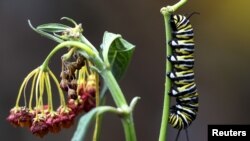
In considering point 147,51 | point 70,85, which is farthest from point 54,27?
point 147,51

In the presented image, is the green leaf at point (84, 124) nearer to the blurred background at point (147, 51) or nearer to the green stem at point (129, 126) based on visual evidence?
the green stem at point (129, 126)

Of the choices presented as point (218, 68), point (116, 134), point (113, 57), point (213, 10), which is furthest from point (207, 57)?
point (113, 57)

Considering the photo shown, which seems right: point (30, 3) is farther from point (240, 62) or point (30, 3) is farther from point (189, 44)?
point (189, 44)

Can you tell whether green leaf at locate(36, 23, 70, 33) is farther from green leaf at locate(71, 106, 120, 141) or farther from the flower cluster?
green leaf at locate(71, 106, 120, 141)

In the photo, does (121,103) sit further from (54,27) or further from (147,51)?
(147,51)

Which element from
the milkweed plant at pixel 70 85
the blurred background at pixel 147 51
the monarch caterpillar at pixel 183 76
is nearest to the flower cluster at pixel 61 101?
the milkweed plant at pixel 70 85

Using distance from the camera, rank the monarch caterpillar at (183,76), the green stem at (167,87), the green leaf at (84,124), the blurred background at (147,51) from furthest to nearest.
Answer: the blurred background at (147,51), the monarch caterpillar at (183,76), the green stem at (167,87), the green leaf at (84,124)
